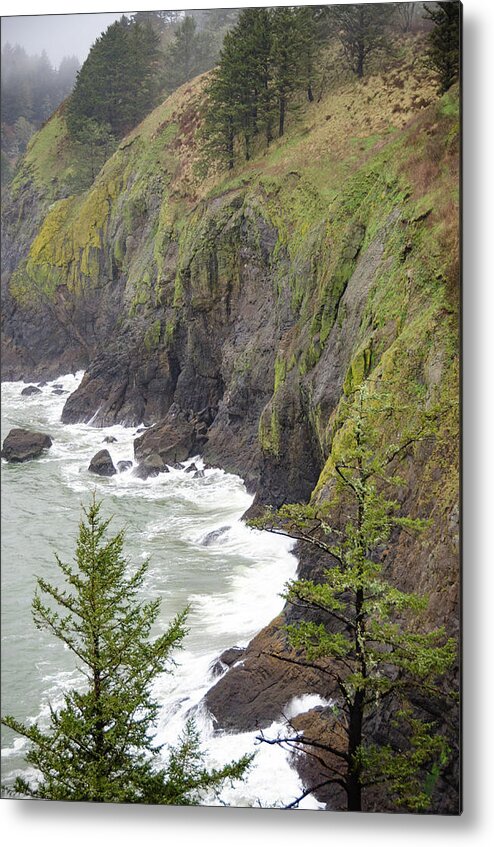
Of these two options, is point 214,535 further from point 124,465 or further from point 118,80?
point 118,80

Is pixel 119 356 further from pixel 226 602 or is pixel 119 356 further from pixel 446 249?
pixel 446 249

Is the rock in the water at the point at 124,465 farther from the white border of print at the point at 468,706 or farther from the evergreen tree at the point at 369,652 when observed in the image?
the white border of print at the point at 468,706

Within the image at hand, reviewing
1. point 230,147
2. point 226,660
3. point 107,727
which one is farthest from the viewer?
point 230,147

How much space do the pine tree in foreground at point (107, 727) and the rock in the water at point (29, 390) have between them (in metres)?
2.54

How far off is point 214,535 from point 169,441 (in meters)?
1.49

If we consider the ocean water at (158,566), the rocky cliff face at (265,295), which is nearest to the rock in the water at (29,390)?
the ocean water at (158,566)

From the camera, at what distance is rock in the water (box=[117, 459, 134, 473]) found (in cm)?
1182

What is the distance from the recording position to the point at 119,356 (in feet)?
41.1

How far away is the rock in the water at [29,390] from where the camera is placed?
11208 mm

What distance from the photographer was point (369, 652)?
8.81 m

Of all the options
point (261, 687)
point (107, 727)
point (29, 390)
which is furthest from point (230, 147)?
point (107, 727)

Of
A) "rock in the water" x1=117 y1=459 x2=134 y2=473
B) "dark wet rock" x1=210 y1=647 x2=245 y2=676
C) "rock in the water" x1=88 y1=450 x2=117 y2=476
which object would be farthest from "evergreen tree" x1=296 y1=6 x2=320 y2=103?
"dark wet rock" x1=210 y1=647 x2=245 y2=676

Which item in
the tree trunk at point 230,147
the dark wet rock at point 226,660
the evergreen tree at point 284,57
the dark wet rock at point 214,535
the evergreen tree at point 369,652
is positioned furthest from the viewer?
the tree trunk at point 230,147

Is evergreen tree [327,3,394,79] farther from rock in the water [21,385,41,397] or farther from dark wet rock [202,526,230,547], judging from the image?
dark wet rock [202,526,230,547]
